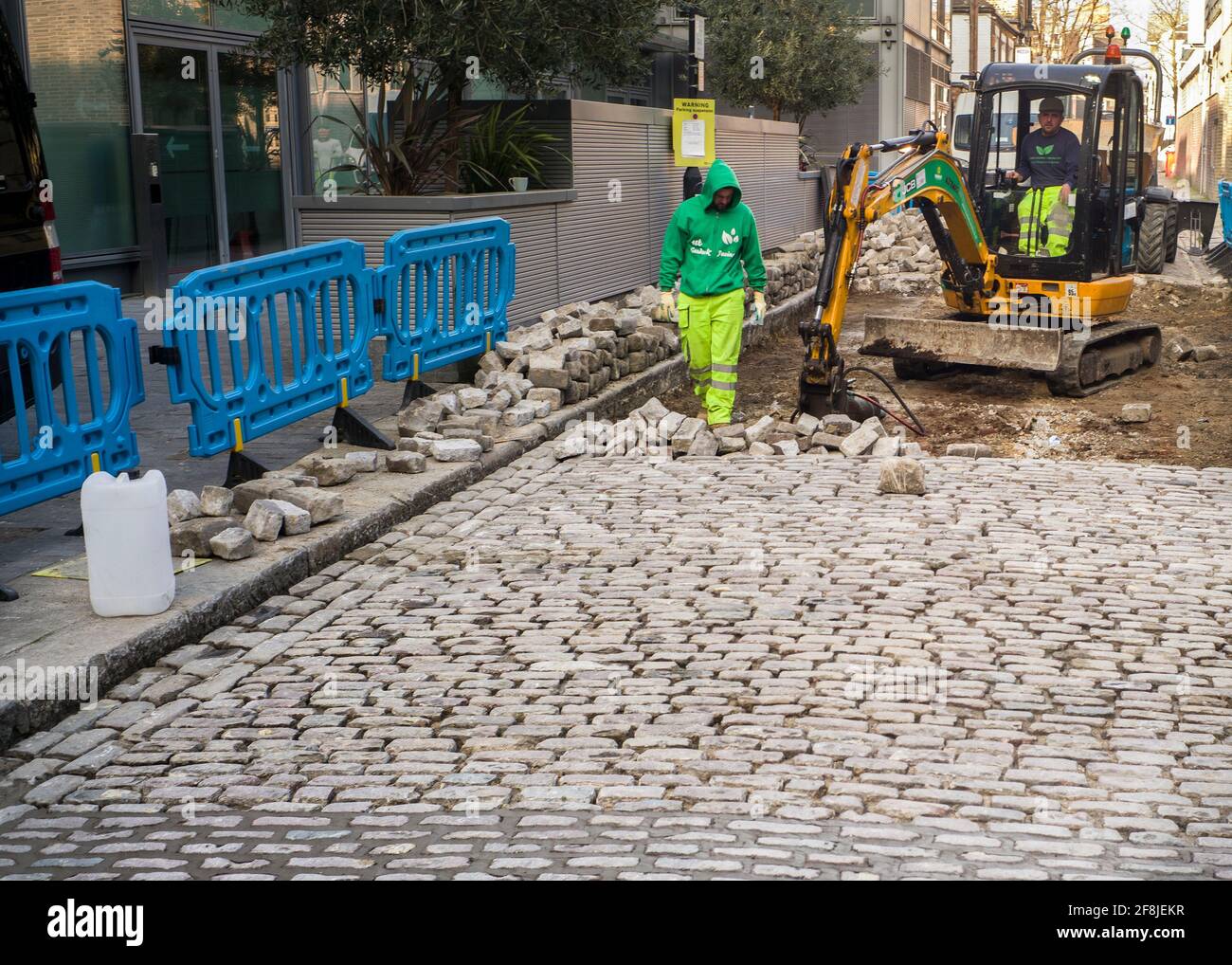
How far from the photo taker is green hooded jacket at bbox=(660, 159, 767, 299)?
10734mm

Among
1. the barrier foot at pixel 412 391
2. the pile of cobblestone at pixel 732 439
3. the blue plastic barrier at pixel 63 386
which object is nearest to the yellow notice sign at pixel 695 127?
the pile of cobblestone at pixel 732 439

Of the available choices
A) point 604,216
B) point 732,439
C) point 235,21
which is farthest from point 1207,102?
point 732,439

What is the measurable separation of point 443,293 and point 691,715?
6023mm

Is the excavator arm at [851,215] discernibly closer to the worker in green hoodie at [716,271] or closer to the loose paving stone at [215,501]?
the worker in green hoodie at [716,271]

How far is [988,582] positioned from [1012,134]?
28.9 feet

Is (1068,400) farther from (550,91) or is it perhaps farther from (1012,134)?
(550,91)

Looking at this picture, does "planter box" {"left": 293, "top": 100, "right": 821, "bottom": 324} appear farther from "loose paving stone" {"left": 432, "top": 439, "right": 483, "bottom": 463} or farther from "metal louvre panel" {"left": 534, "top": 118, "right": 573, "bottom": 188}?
"loose paving stone" {"left": 432, "top": 439, "right": 483, "bottom": 463}

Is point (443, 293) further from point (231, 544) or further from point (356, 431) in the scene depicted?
point (231, 544)

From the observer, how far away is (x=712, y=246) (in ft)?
35.4

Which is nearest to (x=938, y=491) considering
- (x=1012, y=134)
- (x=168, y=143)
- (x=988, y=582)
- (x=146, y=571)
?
(x=988, y=582)

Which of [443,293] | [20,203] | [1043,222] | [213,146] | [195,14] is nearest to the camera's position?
[20,203]

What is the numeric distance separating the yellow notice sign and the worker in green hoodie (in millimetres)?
5377

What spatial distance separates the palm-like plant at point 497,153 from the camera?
45.6ft

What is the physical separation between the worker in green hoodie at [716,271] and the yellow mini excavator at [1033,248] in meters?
2.17
